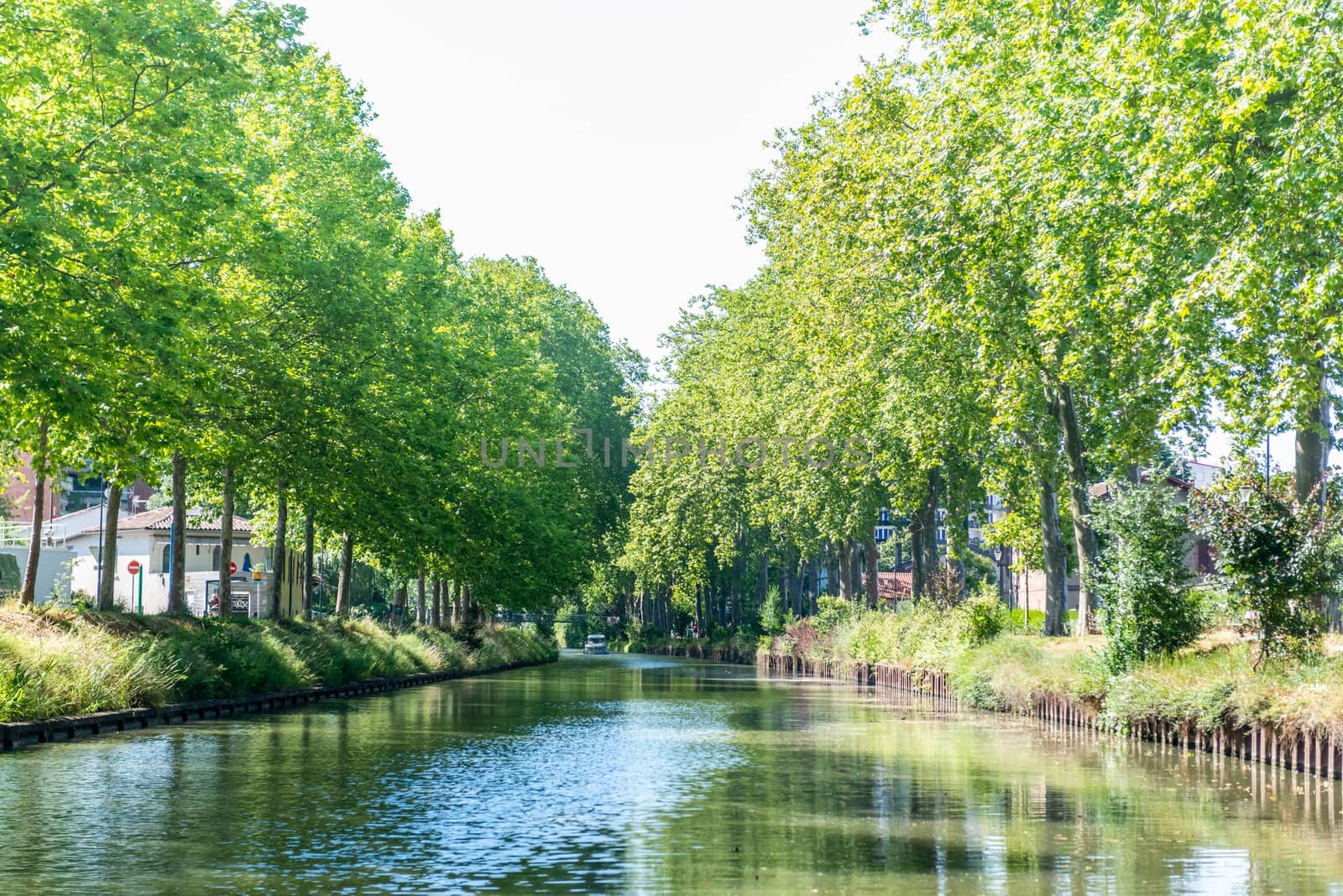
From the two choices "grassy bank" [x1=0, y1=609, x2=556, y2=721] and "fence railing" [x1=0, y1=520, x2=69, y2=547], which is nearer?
"grassy bank" [x1=0, y1=609, x2=556, y2=721]

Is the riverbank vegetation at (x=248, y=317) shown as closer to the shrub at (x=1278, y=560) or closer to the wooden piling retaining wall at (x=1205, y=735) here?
the wooden piling retaining wall at (x=1205, y=735)

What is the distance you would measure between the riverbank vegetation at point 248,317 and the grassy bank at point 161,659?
6.21 feet

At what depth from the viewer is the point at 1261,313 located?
23719mm

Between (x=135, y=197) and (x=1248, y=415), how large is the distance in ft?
64.5

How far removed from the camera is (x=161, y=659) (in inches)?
1164

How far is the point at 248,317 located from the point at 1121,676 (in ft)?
68.9

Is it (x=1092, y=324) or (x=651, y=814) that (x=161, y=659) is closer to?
(x=651, y=814)

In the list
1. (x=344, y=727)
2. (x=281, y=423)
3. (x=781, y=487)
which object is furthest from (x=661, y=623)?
(x=344, y=727)

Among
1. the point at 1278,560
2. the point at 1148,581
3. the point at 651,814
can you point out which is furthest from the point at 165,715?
the point at 1278,560

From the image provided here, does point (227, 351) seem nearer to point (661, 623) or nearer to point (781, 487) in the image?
point (781, 487)

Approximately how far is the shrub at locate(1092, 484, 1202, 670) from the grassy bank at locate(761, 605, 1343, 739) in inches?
18.0

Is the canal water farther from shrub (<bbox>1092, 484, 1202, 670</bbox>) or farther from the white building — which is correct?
the white building

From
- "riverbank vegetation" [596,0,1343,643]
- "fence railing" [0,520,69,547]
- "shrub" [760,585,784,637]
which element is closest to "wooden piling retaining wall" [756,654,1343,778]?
"riverbank vegetation" [596,0,1343,643]

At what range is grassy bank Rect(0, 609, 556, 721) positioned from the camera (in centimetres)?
2461
